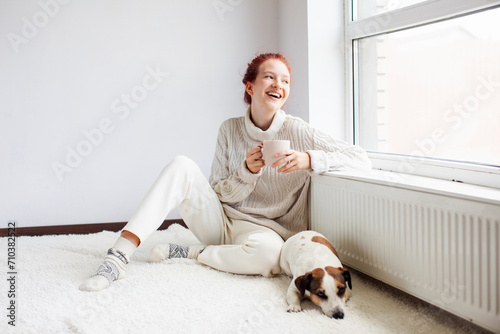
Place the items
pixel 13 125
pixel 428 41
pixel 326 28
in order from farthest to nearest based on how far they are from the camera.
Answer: pixel 13 125 < pixel 326 28 < pixel 428 41

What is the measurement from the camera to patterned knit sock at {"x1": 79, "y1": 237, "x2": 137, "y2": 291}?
165cm

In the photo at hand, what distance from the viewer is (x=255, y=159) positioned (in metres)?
1.84

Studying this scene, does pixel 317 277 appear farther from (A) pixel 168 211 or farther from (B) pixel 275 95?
(B) pixel 275 95

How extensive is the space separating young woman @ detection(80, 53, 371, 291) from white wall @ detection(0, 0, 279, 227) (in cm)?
81

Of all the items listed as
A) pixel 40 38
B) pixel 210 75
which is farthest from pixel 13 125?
pixel 210 75

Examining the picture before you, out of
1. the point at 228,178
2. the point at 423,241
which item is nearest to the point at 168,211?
the point at 228,178

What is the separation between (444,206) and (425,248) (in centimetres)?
16

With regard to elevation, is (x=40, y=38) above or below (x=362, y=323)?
above

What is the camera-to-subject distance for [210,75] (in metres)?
2.91

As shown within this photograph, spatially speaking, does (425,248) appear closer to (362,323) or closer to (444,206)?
(444,206)

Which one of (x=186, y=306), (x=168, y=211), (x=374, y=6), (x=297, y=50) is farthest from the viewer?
(x=297, y=50)

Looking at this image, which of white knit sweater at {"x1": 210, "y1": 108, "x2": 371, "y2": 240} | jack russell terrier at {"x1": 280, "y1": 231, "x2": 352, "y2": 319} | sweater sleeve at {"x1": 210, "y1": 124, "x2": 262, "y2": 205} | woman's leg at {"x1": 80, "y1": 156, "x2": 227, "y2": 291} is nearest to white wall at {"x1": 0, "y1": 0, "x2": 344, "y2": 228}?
white knit sweater at {"x1": 210, "y1": 108, "x2": 371, "y2": 240}

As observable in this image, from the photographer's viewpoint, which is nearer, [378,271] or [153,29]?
[378,271]

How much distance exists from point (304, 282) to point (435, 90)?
1.02 m
